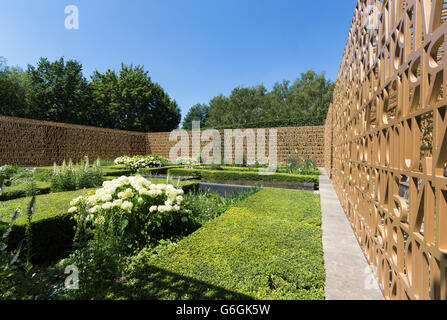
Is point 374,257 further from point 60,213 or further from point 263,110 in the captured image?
point 263,110

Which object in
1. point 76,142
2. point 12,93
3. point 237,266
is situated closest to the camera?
point 237,266

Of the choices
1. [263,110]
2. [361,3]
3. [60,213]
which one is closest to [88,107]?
[263,110]

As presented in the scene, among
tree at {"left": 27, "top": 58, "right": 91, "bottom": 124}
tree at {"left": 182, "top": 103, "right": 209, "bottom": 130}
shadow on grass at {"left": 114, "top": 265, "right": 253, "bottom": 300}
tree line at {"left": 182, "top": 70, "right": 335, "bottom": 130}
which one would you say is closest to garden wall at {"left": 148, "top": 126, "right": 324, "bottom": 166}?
tree line at {"left": 182, "top": 70, "right": 335, "bottom": 130}

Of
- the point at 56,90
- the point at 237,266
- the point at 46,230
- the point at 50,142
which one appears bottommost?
the point at 237,266

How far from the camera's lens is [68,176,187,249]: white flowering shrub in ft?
9.05

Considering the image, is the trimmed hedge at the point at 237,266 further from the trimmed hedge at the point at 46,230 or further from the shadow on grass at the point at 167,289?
the trimmed hedge at the point at 46,230

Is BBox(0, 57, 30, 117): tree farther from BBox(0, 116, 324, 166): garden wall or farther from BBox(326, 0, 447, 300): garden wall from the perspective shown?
BBox(326, 0, 447, 300): garden wall

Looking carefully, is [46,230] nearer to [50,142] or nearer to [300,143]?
[50,142]

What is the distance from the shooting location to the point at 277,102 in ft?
106

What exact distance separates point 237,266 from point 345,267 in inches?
49.0

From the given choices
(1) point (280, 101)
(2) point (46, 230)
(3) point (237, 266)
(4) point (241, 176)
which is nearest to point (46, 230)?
(2) point (46, 230)

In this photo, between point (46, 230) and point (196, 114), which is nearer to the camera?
point (46, 230)

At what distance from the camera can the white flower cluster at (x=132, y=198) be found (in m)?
2.79
